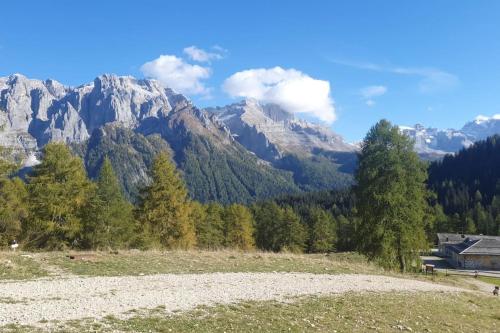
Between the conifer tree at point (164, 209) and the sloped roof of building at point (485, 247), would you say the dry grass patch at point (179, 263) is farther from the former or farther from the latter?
the sloped roof of building at point (485, 247)

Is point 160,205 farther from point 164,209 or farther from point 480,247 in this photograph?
point 480,247

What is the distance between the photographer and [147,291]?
1661 cm

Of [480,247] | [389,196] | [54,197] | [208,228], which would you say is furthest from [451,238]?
[54,197]

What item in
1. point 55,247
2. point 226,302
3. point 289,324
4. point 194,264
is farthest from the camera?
point 55,247

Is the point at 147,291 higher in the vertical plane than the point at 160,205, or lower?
lower

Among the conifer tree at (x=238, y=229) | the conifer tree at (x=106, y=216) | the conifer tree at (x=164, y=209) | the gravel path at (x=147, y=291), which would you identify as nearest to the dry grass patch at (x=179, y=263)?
the gravel path at (x=147, y=291)

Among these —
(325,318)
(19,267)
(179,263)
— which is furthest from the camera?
(179,263)

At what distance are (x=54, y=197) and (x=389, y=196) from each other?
29.0m

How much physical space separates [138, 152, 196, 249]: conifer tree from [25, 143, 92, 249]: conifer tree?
296 inches

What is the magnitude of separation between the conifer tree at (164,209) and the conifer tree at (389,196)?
19.5m

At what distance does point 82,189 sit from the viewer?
41.1m

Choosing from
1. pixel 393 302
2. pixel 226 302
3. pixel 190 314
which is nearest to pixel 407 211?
pixel 393 302

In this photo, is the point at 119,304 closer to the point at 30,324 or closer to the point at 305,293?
the point at 30,324

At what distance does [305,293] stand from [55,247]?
2821 centimetres
